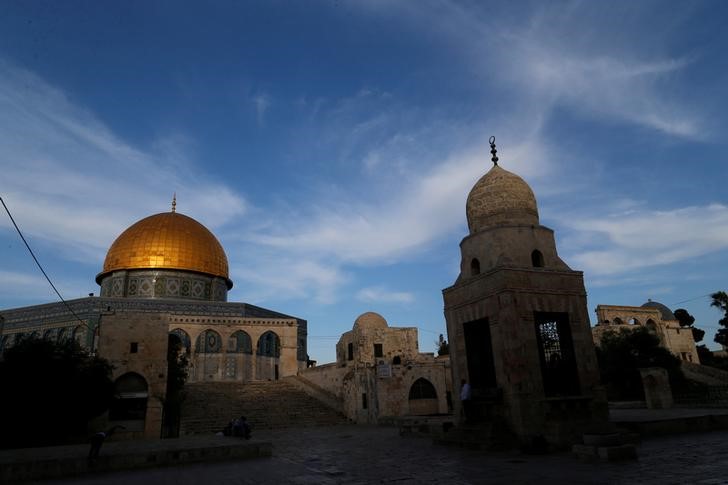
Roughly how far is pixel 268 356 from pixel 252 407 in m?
11.0

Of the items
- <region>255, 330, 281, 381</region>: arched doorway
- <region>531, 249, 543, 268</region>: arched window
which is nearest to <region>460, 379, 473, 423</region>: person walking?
<region>531, 249, 543, 268</region>: arched window

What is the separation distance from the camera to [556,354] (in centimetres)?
1091

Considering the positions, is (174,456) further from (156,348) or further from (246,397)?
(246,397)

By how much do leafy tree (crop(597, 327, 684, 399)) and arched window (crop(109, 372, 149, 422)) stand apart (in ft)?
75.9

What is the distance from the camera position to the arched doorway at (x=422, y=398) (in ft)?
71.7

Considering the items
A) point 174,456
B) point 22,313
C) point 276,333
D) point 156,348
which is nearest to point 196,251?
point 276,333

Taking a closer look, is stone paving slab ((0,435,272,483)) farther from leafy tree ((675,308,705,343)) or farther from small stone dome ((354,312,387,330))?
leafy tree ((675,308,705,343))

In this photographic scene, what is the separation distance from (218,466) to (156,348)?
9027 mm

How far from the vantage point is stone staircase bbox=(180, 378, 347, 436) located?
19.0 meters

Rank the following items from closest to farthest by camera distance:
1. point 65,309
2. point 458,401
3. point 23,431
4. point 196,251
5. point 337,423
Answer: point 458,401 → point 23,431 → point 337,423 → point 65,309 → point 196,251

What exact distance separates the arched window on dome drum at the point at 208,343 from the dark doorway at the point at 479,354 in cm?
2304

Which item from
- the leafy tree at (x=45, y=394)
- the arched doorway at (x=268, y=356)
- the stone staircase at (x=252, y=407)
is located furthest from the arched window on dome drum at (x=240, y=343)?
the leafy tree at (x=45, y=394)

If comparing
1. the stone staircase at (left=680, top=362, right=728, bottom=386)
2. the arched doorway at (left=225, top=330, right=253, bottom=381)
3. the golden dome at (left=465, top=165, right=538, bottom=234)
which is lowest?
the stone staircase at (left=680, top=362, right=728, bottom=386)

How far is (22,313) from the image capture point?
32938 mm
